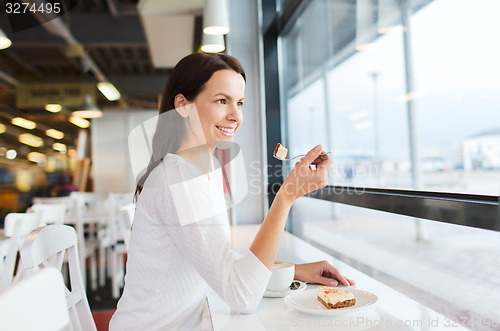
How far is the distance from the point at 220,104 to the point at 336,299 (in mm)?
603

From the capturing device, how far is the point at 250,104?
274 centimetres

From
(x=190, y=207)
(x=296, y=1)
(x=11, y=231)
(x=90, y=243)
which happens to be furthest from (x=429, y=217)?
(x=90, y=243)

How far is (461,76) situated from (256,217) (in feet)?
5.83

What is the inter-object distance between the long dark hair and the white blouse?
15 cm

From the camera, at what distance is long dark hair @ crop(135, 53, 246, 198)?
→ 112cm

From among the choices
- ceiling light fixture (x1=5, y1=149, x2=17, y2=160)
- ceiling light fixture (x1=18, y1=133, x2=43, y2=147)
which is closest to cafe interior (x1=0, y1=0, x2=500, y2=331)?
ceiling light fixture (x1=5, y1=149, x2=17, y2=160)

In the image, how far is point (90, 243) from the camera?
3994mm

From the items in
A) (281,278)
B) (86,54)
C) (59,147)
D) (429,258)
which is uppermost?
(86,54)

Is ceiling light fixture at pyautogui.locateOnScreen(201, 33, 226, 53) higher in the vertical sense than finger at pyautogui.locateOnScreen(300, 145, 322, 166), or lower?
higher

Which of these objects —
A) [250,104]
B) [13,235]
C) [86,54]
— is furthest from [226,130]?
[86,54]

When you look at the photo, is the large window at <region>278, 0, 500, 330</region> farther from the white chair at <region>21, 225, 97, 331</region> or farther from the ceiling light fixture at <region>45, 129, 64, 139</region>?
the ceiling light fixture at <region>45, 129, 64, 139</region>

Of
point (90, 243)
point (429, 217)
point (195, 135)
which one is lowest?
point (90, 243)

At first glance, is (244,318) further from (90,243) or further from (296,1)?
(90,243)

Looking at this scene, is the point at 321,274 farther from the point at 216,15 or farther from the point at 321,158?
the point at 216,15
